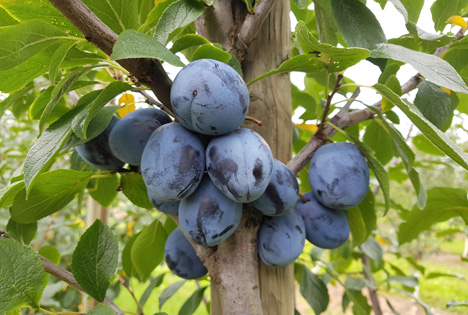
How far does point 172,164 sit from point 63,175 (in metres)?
0.25

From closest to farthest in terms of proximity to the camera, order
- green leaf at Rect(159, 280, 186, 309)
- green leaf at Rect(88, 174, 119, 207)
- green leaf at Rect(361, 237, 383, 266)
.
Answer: green leaf at Rect(88, 174, 119, 207) < green leaf at Rect(159, 280, 186, 309) < green leaf at Rect(361, 237, 383, 266)

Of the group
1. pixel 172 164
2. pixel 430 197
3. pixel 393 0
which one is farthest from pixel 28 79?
pixel 430 197

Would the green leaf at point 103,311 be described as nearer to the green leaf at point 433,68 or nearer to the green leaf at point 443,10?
the green leaf at point 433,68

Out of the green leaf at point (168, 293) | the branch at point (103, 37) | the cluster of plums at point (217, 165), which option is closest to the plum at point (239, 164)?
the cluster of plums at point (217, 165)

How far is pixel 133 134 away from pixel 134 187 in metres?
0.16

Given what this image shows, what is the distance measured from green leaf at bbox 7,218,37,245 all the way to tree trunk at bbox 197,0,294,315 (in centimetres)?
39

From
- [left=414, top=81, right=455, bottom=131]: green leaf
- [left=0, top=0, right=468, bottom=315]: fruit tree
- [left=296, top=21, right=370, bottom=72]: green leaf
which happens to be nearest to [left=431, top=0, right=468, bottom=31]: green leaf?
[left=0, top=0, right=468, bottom=315]: fruit tree

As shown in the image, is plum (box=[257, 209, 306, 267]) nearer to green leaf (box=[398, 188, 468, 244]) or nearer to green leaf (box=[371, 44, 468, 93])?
green leaf (box=[371, 44, 468, 93])

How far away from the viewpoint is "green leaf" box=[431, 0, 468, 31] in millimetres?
730

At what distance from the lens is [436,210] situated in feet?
3.02

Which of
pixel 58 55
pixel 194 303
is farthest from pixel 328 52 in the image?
pixel 194 303

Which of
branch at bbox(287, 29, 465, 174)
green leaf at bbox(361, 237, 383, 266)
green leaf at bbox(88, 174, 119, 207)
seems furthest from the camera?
green leaf at bbox(361, 237, 383, 266)

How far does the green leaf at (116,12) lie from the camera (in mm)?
458

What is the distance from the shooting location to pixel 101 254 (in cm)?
54
